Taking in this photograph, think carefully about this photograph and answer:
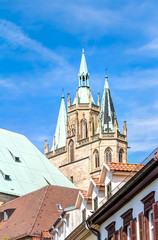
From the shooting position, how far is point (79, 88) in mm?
82688

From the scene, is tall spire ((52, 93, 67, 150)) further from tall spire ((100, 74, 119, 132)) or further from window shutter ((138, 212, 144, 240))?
window shutter ((138, 212, 144, 240))

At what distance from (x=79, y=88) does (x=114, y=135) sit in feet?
38.0

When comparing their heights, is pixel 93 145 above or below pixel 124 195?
above

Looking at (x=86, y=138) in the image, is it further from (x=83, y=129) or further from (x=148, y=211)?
(x=148, y=211)

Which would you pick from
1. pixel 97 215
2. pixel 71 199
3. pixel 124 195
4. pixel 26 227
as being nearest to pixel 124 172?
pixel 97 215

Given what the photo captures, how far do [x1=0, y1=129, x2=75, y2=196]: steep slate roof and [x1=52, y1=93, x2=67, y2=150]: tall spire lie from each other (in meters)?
29.5

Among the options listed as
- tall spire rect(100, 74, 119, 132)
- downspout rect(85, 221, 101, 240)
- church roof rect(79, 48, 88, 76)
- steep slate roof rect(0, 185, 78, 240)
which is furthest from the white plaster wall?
church roof rect(79, 48, 88, 76)

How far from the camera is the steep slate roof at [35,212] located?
3219 centimetres

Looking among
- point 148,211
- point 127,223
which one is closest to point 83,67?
point 127,223

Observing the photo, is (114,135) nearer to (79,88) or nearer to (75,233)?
(79,88)

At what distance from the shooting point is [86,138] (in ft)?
249

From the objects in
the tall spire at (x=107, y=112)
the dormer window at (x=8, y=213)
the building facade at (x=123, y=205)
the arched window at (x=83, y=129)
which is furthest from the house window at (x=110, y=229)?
the arched window at (x=83, y=129)

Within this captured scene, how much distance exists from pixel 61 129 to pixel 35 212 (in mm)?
51656

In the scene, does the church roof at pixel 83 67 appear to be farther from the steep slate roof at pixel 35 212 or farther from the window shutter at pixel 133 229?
the window shutter at pixel 133 229
